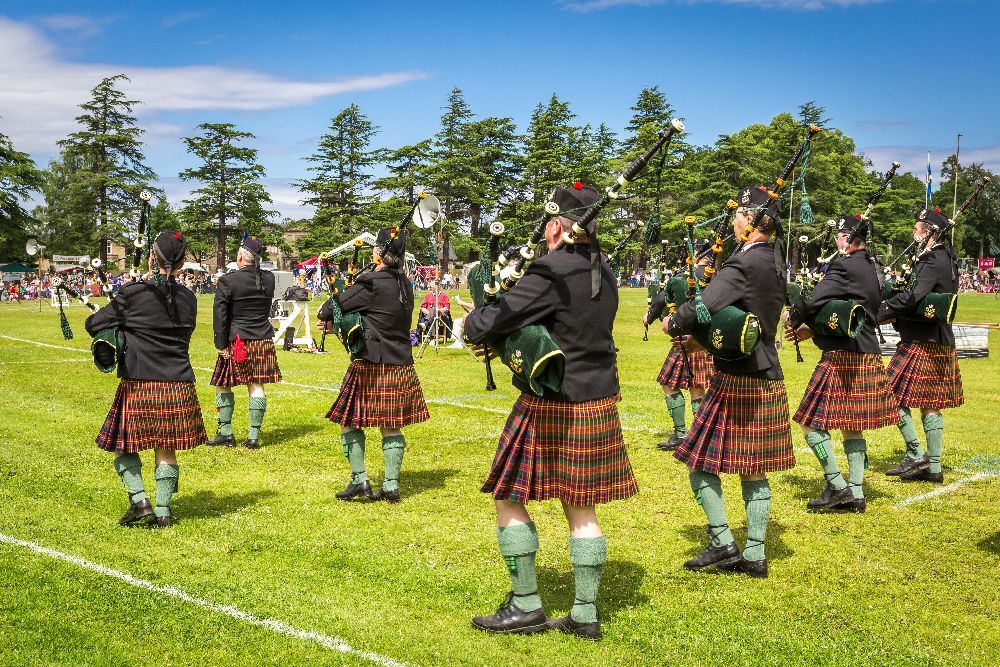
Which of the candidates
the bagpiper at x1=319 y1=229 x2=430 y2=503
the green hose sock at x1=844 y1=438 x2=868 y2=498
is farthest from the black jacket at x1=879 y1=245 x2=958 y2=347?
the bagpiper at x1=319 y1=229 x2=430 y2=503

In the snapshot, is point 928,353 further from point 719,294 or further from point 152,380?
point 152,380

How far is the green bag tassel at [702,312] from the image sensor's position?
5.29 metres

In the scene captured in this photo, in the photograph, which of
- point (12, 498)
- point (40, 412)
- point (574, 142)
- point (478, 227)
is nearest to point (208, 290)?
point (478, 227)

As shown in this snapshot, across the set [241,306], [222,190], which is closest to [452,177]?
[222,190]

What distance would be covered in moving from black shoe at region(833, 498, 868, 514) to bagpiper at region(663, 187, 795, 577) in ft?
5.74

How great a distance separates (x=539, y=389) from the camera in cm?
438

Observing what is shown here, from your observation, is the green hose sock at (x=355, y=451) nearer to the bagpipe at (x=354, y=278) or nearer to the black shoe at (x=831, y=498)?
the bagpipe at (x=354, y=278)

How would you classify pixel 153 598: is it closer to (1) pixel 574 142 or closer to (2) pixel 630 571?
(2) pixel 630 571

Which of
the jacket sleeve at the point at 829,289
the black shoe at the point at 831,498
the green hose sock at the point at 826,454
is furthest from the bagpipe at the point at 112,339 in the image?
the black shoe at the point at 831,498

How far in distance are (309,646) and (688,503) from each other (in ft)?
12.9

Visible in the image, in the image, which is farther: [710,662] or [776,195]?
[776,195]

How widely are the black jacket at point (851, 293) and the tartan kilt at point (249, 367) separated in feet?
19.6

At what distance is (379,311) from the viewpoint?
7375 mm

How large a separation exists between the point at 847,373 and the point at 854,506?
1129mm
